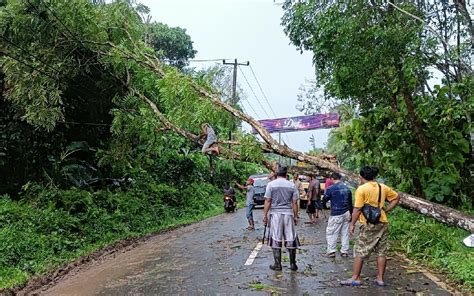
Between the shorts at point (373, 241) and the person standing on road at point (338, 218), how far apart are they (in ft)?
8.17

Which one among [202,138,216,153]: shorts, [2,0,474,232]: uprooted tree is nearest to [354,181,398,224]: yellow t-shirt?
[2,0,474,232]: uprooted tree

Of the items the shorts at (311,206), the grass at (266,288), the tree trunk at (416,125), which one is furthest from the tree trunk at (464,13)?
the grass at (266,288)

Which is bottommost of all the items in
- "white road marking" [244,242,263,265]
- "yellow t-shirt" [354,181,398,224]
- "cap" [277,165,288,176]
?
"white road marking" [244,242,263,265]

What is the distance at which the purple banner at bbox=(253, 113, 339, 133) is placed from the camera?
130 feet

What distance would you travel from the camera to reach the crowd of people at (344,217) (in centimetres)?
687

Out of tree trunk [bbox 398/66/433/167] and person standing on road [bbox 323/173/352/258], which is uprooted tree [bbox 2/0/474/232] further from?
tree trunk [bbox 398/66/433/167]

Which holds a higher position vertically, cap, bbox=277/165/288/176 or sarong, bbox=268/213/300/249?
cap, bbox=277/165/288/176

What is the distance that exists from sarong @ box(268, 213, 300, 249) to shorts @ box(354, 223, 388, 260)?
57.8 inches

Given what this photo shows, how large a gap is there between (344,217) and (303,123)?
32.5m

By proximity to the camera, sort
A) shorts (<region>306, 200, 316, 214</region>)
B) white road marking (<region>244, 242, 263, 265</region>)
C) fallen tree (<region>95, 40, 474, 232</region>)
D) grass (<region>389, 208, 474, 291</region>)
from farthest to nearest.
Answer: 1. shorts (<region>306, 200, 316, 214</region>)
2. white road marking (<region>244, 242, 263, 265</region>)
3. fallen tree (<region>95, 40, 474, 232</region>)
4. grass (<region>389, 208, 474, 291</region>)

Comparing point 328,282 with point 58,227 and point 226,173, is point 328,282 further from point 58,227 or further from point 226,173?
point 226,173

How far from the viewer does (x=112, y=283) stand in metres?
7.74

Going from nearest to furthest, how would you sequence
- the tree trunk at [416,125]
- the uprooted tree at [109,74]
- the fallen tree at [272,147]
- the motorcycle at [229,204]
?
the fallen tree at [272,147], the tree trunk at [416,125], the uprooted tree at [109,74], the motorcycle at [229,204]

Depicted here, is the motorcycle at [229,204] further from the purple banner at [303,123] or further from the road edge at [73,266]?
the purple banner at [303,123]
